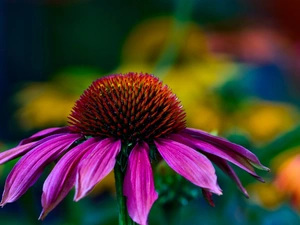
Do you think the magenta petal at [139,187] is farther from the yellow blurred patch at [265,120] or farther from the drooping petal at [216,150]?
the yellow blurred patch at [265,120]

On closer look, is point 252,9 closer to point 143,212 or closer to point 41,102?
point 41,102

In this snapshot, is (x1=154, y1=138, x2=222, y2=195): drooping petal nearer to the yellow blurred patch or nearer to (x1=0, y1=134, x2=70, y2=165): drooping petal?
(x1=0, y1=134, x2=70, y2=165): drooping petal

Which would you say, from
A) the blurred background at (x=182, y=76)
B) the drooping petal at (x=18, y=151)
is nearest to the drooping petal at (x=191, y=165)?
the drooping petal at (x=18, y=151)

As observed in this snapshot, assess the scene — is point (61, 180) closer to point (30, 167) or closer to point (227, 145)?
point (30, 167)

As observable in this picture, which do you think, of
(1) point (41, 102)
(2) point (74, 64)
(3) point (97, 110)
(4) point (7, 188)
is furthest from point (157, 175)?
(2) point (74, 64)

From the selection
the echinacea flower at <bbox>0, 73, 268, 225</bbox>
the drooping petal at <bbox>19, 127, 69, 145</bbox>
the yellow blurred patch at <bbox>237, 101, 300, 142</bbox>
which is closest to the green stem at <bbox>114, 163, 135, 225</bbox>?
the echinacea flower at <bbox>0, 73, 268, 225</bbox>
